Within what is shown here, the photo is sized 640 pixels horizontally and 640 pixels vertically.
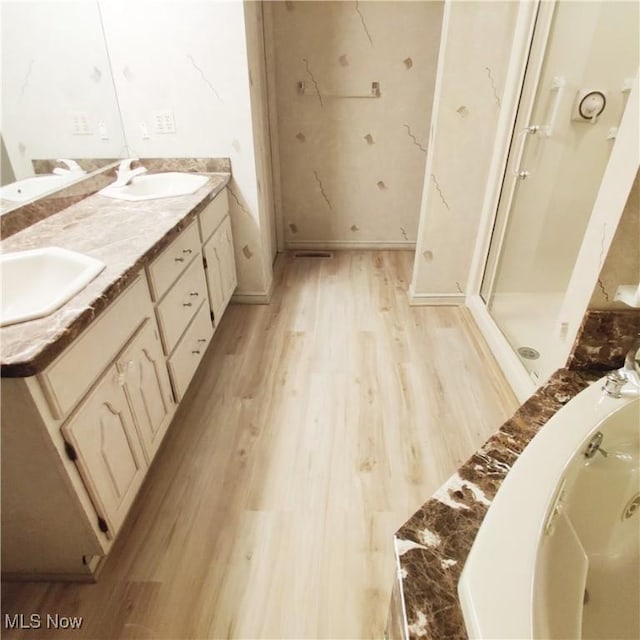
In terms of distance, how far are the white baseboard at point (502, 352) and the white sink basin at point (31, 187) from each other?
216cm

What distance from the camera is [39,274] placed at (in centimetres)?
130

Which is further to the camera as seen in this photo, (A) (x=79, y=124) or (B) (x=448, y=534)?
(A) (x=79, y=124)

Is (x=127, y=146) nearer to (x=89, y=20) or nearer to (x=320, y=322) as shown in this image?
(x=89, y=20)

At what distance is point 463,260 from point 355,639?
209 cm

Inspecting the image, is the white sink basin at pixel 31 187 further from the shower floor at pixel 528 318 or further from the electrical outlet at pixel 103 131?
the shower floor at pixel 528 318

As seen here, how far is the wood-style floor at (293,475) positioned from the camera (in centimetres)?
120

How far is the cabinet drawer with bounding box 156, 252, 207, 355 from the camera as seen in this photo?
1.55 m

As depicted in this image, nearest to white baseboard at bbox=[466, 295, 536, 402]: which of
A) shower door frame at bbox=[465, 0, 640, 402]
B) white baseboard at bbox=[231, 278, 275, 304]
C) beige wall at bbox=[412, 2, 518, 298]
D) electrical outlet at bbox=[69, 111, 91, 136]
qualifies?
shower door frame at bbox=[465, 0, 640, 402]

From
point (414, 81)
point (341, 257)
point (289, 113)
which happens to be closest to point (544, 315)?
point (341, 257)

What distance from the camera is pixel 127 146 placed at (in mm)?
2266

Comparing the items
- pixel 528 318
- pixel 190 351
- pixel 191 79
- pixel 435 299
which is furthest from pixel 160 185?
pixel 528 318

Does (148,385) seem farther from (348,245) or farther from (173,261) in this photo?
(348,245)

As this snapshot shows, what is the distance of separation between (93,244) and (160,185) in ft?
3.01

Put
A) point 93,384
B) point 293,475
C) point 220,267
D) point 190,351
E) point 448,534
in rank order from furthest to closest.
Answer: point 220,267, point 190,351, point 293,475, point 93,384, point 448,534
